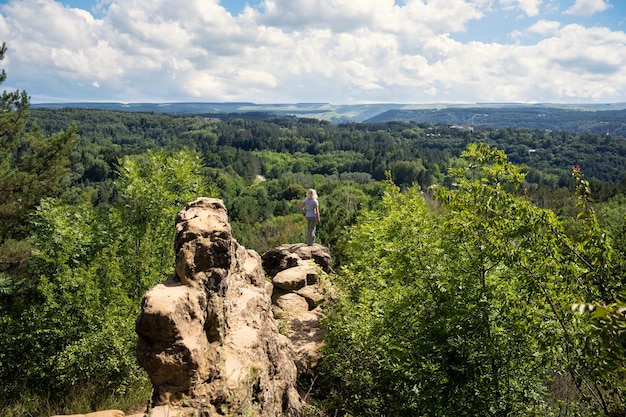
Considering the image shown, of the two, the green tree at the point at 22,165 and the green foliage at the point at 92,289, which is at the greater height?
the green tree at the point at 22,165

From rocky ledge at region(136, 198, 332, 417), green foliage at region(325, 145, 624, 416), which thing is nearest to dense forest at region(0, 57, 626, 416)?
green foliage at region(325, 145, 624, 416)

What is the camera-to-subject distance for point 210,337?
690cm

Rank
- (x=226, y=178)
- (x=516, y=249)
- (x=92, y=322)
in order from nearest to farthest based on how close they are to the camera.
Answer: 1. (x=516, y=249)
2. (x=92, y=322)
3. (x=226, y=178)

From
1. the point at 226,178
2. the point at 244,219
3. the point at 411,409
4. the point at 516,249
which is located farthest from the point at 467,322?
the point at 226,178

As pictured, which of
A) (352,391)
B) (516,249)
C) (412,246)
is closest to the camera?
(516,249)

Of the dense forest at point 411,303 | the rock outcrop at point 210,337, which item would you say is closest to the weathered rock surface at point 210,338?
the rock outcrop at point 210,337

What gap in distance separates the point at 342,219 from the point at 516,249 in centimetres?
2581

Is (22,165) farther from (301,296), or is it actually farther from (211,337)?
(211,337)

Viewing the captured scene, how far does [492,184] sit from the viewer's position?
753cm

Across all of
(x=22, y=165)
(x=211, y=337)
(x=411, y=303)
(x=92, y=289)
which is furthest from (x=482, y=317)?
(x=22, y=165)

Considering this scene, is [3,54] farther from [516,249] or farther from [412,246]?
[516,249]

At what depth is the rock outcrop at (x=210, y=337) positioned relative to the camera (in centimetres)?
587

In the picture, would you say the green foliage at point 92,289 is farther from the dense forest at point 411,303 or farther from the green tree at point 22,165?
the green tree at point 22,165

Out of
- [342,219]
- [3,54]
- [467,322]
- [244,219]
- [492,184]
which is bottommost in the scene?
[244,219]
